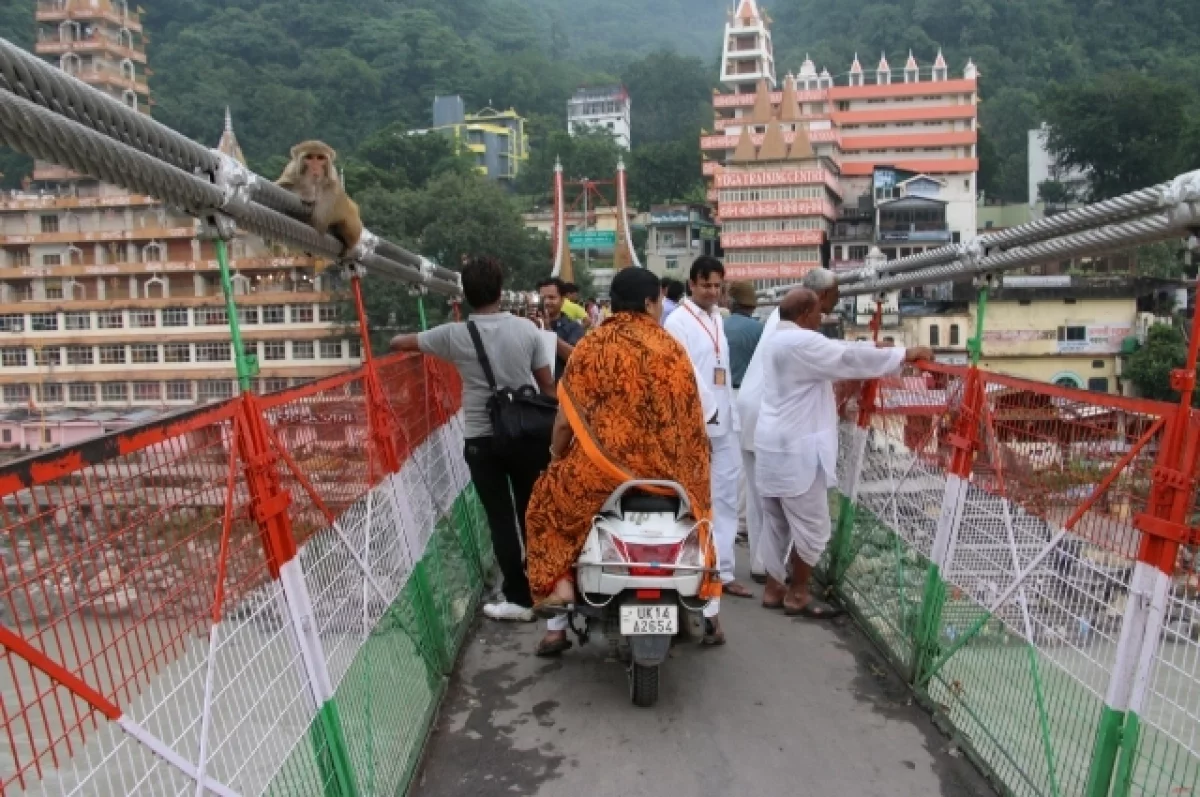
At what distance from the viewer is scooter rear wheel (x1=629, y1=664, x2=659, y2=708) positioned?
3.67m

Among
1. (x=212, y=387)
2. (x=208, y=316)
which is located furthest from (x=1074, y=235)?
(x=208, y=316)

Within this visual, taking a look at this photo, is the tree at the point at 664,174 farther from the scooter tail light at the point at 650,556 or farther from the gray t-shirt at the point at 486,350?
the scooter tail light at the point at 650,556

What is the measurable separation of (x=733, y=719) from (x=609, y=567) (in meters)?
0.74

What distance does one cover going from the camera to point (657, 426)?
3562 mm

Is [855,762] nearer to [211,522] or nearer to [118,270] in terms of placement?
[211,522]

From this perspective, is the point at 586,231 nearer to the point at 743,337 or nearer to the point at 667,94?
the point at 667,94

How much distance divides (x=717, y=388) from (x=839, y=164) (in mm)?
57872

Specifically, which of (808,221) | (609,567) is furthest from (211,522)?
(808,221)

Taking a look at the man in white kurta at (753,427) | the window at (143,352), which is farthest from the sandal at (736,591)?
the window at (143,352)

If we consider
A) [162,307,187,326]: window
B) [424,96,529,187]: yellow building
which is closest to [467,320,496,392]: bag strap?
[162,307,187,326]: window

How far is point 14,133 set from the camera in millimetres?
1647

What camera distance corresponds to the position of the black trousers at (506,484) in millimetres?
4125

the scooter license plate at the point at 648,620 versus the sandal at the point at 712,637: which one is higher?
the scooter license plate at the point at 648,620

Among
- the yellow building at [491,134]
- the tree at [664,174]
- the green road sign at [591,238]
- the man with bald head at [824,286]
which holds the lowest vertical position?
the man with bald head at [824,286]
